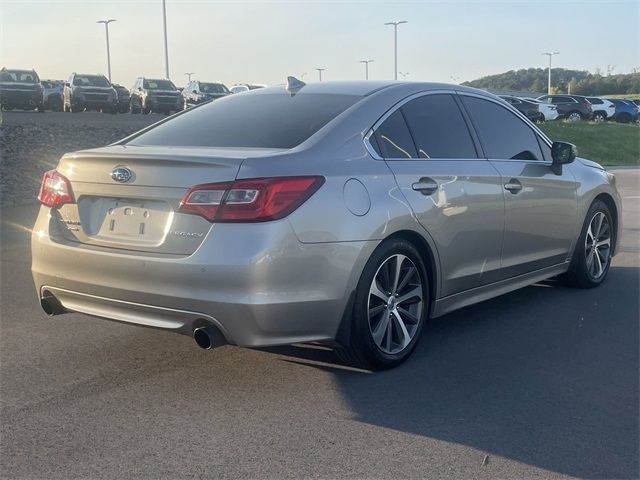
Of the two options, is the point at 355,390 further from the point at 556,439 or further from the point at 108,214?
the point at 108,214

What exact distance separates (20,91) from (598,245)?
3147cm

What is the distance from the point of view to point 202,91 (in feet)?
132

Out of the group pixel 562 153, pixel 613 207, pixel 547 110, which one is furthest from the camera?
pixel 547 110

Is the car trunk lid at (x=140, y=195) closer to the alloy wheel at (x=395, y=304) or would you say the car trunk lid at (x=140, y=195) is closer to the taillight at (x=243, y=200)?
the taillight at (x=243, y=200)

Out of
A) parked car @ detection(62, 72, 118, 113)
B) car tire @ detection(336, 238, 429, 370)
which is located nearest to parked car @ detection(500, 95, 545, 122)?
parked car @ detection(62, 72, 118, 113)

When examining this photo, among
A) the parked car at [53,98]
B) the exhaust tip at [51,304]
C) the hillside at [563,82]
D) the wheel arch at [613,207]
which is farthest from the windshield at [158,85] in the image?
the hillside at [563,82]

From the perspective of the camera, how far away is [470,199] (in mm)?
5312

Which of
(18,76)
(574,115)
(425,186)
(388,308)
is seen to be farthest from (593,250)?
(574,115)

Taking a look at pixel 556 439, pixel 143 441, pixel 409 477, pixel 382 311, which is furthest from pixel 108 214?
pixel 556 439

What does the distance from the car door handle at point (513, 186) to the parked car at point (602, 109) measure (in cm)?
4269

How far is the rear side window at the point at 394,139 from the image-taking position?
4.85m

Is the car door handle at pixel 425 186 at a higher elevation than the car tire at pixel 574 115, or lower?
higher

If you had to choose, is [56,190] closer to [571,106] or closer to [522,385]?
[522,385]

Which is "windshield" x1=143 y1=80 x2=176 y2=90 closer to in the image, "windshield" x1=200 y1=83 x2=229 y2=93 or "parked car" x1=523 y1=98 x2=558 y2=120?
"windshield" x1=200 y1=83 x2=229 y2=93
